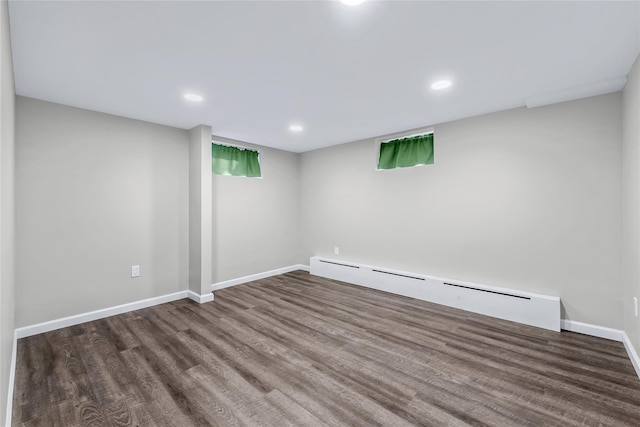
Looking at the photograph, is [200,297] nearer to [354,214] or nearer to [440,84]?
[354,214]

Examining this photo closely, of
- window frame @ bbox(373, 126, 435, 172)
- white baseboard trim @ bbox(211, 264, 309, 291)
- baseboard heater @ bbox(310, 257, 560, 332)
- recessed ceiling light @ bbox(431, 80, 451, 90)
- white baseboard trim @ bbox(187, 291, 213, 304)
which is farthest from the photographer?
white baseboard trim @ bbox(211, 264, 309, 291)

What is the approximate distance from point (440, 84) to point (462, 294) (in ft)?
8.01

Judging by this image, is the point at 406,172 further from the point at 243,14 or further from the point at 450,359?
the point at 243,14

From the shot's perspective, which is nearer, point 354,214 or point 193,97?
point 193,97

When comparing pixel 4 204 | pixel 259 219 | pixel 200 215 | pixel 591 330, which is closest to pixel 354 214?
pixel 259 219

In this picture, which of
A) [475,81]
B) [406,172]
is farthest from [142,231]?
[475,81]

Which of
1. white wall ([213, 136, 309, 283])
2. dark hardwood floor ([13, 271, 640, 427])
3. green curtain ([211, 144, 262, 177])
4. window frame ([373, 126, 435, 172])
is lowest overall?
dark hardwood floor ([13, 271, 640, 427])

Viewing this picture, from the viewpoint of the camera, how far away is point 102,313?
318cm

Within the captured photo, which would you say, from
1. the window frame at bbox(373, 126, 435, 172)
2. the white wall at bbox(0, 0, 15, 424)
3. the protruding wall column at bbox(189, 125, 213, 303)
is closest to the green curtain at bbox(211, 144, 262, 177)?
the protruding wall column at bbox(189, 125, 213, 303)

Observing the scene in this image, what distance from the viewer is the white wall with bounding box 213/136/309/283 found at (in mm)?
4352

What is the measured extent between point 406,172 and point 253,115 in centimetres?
227

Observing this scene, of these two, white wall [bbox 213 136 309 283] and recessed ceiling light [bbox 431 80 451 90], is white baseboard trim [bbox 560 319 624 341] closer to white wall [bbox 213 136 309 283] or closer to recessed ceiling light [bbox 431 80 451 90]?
recessed ceiling light [bbox 431 80 451 90]

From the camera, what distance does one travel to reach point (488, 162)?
3.32m

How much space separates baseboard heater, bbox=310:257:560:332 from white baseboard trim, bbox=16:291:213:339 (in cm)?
228
